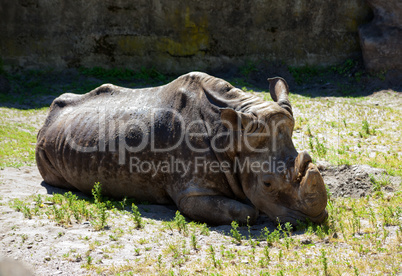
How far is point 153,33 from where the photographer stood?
1577cm

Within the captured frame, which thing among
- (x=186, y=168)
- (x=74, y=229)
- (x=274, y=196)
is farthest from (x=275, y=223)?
(x=74, y=229)

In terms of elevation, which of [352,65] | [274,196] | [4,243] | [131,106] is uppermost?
[352,65]

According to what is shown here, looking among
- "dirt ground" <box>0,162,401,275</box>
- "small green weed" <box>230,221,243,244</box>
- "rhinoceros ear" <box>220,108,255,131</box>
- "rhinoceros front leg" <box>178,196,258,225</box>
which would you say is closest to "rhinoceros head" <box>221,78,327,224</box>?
"rhinoceros ear" <box>220,108,255,131</box>

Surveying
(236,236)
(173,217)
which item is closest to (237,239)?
(236,236)

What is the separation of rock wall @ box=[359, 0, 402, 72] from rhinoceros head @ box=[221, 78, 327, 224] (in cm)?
880

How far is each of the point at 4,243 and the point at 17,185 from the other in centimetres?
250

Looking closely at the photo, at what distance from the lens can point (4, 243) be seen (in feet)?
17.4

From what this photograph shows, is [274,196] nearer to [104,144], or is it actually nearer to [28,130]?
[104,144]

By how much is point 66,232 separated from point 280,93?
3288mm

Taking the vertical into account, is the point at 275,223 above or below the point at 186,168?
below

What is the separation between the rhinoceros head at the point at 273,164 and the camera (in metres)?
5.72

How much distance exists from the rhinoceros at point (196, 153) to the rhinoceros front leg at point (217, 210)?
12mm

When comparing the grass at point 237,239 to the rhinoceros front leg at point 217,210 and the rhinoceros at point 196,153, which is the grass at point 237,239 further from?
the rhinoceros at point 196,153

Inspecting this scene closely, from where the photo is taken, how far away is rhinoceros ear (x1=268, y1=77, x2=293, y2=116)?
645 centimetres
